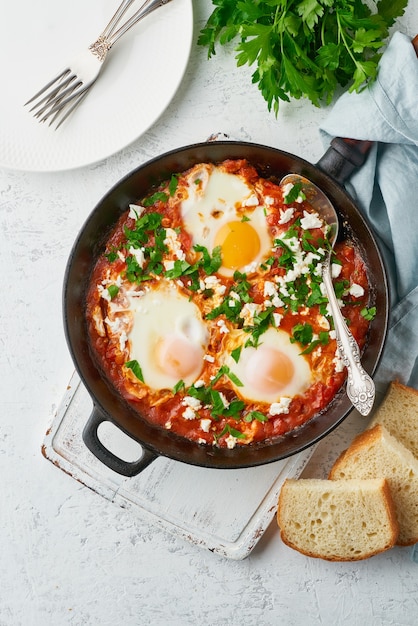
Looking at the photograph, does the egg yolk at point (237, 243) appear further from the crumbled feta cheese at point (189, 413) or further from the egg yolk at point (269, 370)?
the crumbled feta cheese at point (189, 413)

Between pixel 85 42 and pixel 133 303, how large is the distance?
57.4 inches

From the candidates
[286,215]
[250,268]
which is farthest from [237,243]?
[286,215]

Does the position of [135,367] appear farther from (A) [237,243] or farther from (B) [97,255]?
(A) [237,243]

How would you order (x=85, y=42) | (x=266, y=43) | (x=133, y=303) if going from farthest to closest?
1. (x=85, y=42)
2. (x=133, y=303)
3. (x=266, y=43)

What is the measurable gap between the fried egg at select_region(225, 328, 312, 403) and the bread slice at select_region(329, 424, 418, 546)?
1.40ft

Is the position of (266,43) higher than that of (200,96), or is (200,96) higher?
(266,43)

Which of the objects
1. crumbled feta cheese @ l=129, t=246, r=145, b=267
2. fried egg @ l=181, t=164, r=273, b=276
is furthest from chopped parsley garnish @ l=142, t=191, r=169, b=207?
crumbled feta cheese @ l=129, t=246, r=145, b=267

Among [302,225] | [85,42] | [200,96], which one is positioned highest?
[85,42]

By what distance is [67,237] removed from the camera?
3688 mm

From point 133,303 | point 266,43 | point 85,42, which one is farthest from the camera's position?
point 85,42


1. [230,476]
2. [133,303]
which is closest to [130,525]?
[230,476]

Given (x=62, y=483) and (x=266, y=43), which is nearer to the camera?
(x=266, y=43)

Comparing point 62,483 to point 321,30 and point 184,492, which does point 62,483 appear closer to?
point 184,492

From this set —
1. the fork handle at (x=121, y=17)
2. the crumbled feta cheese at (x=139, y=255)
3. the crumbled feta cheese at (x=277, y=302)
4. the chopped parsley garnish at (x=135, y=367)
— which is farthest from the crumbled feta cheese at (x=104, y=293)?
the fork handle at (x=121, y=17)
